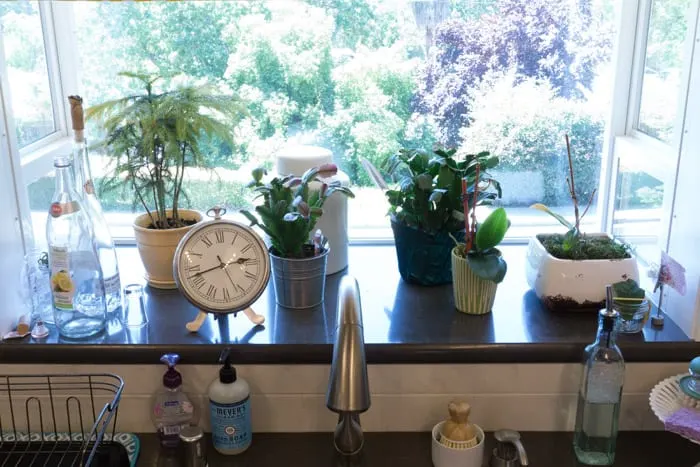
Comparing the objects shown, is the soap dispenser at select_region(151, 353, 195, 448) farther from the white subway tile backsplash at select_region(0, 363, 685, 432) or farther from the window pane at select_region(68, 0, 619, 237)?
the window pane at select_region(68, 0, 619, 237)

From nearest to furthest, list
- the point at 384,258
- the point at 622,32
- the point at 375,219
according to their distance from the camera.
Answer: the point at 622,32
the point at 384,258
the point at 375,219

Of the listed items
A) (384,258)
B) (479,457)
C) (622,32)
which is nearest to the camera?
(479,457)

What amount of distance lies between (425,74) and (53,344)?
94cm

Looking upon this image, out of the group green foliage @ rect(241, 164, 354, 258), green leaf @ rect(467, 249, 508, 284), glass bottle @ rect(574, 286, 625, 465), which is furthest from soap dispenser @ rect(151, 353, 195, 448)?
glass bottle @ rect(574, 286, 625, 465)

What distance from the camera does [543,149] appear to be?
1666 mm

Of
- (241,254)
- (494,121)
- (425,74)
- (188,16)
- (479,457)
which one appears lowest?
(479,457)

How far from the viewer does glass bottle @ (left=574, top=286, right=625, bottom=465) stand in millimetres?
1146

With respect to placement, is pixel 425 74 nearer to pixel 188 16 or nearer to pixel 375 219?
pixel 375 219

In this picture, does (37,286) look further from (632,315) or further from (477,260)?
(632,315)

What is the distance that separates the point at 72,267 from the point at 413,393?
2.07 ft

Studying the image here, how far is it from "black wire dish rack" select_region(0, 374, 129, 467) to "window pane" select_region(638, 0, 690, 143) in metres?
1.10

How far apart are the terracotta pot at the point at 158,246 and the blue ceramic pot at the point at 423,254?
16.0 inches

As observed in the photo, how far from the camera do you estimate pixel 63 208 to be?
1.25m

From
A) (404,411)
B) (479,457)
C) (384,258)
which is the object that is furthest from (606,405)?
(384,258)
